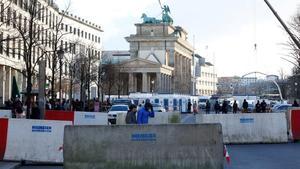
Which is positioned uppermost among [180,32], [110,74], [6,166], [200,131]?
[180,32]

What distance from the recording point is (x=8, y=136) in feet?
60.7

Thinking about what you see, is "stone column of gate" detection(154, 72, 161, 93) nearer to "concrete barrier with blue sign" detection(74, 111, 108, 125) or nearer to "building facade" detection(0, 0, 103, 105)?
"building facade" detection(0, 0, 103, 105)

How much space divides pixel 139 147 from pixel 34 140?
17.8 ft

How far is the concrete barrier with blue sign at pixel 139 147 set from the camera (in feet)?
46.1

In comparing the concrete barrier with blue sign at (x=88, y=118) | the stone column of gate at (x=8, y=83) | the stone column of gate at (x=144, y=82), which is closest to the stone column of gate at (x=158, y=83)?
the stone column of gate at (x=144, y=82)

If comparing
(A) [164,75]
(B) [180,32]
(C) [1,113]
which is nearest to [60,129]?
(C) [1,113]

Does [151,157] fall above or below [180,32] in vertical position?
below

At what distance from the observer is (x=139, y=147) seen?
1410 centimetres

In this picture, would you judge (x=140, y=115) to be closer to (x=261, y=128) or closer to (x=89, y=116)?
(x=261, y=128)

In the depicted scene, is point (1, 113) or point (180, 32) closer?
point (1, 113)

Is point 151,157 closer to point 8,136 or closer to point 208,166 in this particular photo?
point 208,166

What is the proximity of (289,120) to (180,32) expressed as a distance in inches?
5570

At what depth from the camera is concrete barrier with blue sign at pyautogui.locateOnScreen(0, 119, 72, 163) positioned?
59.6 feet

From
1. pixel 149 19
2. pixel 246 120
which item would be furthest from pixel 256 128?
pixel 149 19
